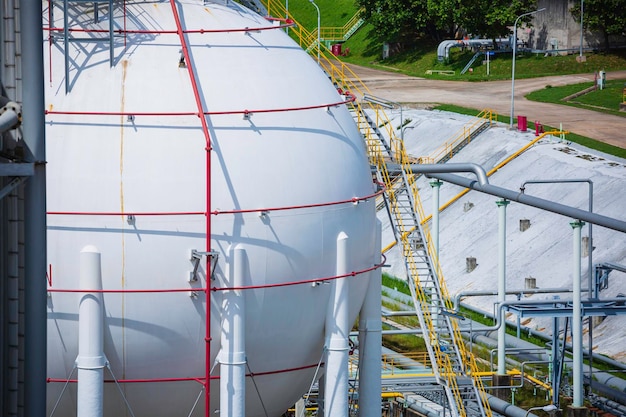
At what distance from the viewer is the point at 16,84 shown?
15742 mm

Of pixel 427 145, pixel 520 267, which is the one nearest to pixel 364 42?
pixel 427 145

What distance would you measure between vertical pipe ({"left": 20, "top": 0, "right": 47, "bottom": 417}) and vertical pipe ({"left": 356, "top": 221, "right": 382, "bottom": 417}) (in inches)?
294

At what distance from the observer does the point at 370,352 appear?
22188mm

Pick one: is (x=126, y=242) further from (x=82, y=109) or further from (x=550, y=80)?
(x=550, y=80)

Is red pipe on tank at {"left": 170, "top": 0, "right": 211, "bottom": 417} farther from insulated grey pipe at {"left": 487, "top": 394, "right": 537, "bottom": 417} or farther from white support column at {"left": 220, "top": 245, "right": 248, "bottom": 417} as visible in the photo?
insulated grey pipe at {"left": 487, "top": 394, "right": 537, "bottom": 417}

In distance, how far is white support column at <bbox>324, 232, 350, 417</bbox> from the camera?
810 inches

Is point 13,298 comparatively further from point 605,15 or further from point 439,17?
point 439,17

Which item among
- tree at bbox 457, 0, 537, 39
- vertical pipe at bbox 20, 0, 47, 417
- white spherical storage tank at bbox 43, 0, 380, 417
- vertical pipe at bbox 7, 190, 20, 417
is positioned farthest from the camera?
tree at bbox 457, 0, 537, 39

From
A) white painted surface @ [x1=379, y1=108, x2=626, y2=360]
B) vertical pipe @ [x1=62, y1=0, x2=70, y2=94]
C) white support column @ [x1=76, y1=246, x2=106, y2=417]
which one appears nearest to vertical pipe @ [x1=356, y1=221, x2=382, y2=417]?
white support column @ [x1=76, y1=246, x2=106, y2=417]

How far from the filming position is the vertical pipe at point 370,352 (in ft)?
72.8

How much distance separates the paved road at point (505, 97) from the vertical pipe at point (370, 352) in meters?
30.4

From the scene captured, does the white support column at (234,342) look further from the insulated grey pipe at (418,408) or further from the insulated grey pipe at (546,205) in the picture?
the insulated grey pipe at (546,205)

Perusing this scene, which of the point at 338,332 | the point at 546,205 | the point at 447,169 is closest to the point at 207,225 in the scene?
the point at 338,332

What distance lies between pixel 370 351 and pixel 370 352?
2 centimetres
